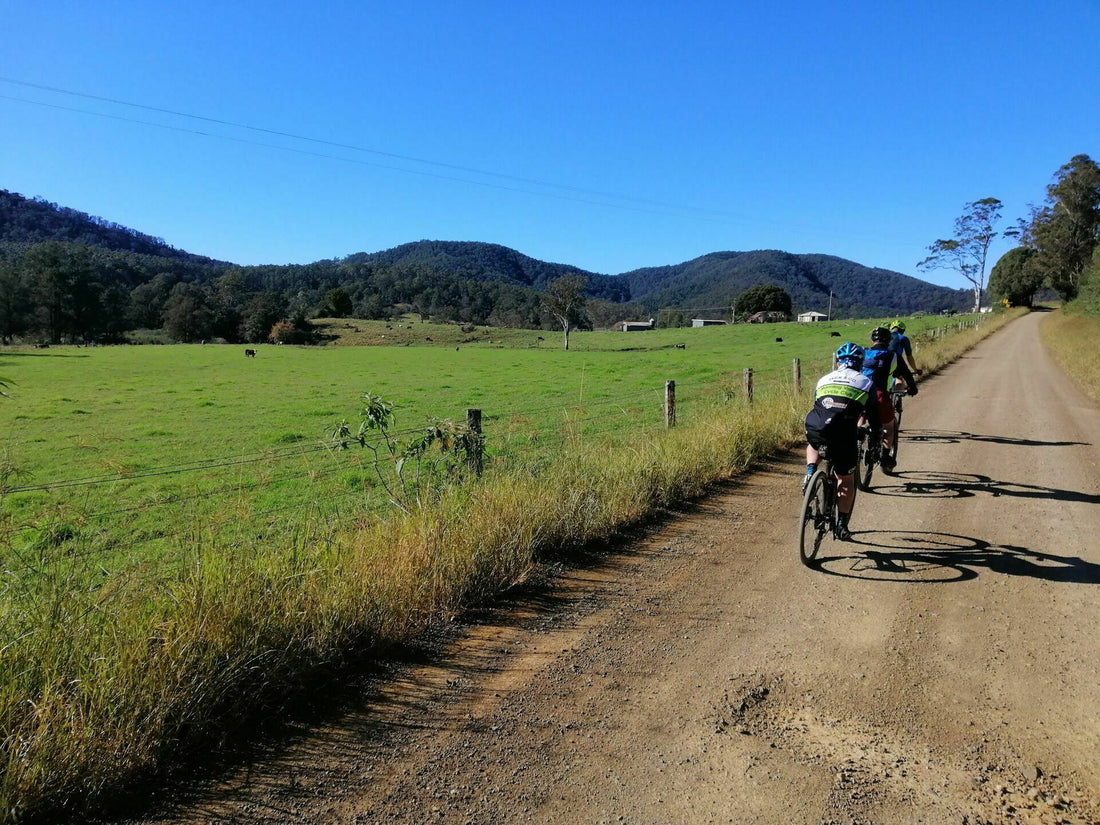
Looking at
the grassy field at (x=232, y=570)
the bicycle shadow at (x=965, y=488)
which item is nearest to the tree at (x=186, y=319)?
the grassy field at (x=232, y=570)

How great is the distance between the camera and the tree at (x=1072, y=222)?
62.0m

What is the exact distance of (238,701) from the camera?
3.34 metres

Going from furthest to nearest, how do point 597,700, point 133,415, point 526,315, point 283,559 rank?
point 526,315 < point 133,415 < point 283,559 < point 597,700

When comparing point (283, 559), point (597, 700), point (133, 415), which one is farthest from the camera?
point (133, 415)

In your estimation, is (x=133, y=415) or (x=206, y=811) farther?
(x=133, y=415)

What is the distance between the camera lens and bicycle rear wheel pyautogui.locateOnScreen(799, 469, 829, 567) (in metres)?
5.55

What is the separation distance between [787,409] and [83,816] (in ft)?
37.6

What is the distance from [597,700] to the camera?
3617 mm

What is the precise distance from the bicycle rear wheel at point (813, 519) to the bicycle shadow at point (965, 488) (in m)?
2.77

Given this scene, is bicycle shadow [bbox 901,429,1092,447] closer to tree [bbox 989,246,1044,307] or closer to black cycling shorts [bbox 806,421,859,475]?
black cycling shorts [bbox 806,421,859,475]

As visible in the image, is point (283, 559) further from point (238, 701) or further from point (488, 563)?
point (488, 563)

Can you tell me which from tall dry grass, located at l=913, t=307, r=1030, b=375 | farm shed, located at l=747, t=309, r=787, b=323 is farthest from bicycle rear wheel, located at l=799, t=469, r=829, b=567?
farm shed, located at l=747, t=309, r=787, b=323

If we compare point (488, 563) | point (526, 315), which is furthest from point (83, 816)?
point (526, 315)

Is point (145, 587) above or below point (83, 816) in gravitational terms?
above
